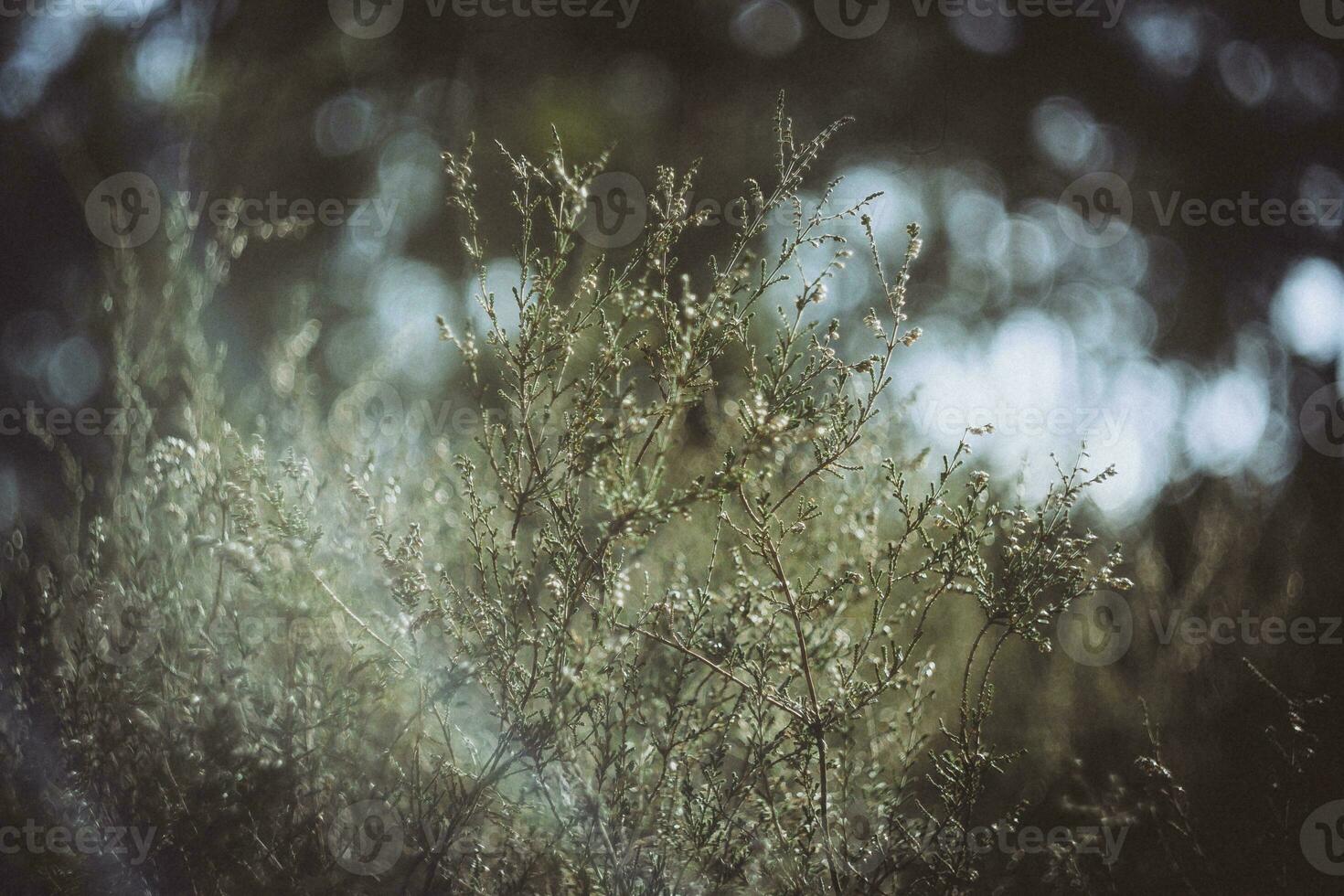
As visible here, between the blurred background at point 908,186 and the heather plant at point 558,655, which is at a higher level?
the blurred background at point 908,186

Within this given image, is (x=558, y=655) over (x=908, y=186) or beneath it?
beneath

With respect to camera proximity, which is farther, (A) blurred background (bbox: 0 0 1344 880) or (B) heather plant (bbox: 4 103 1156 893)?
(A) blurred background (bbox: 0 0 1344 880)

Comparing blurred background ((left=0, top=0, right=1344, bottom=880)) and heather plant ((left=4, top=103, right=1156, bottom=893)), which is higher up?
blurred background ((left=0, top=0, right=1344, bottom=880))

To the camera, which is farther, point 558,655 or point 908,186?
point 908,186

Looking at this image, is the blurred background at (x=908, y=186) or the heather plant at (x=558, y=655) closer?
the heather plant at (x=558, y=655)

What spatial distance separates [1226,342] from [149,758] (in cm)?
831

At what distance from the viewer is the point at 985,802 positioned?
12.8ft

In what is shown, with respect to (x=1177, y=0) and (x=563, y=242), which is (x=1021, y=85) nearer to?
(x=1177, y=0)

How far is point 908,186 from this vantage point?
7.62m

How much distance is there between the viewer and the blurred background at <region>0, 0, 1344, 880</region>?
3516 millimetres

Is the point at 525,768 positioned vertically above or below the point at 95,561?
below

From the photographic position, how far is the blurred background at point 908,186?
352cm

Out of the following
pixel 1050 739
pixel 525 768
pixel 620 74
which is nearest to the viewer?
pixel 525 768

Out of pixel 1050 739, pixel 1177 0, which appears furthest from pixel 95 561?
pixel 1177 0
